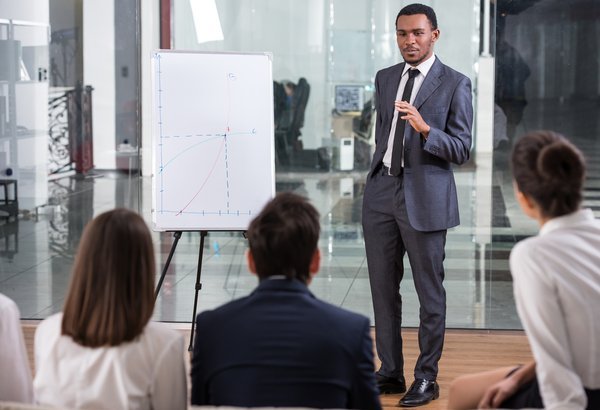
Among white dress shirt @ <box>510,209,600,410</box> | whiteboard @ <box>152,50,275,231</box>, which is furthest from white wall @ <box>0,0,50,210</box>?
white dress shirt @ <box>510,209,600,410</box>

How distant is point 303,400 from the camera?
2.14 meters

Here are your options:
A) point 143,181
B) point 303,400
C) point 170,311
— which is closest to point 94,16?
point 143,181

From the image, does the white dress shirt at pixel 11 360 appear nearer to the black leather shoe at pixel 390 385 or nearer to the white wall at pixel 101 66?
the black leather shoe at pixel 390 385

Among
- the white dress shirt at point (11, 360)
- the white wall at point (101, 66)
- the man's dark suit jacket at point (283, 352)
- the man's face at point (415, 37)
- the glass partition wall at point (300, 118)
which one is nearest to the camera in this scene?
the man's dark suit jacket at point (283, 352)

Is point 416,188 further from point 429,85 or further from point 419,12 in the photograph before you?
point 419,12

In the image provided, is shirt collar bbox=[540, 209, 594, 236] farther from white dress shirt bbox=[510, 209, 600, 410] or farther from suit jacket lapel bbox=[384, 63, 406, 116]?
suit jacket lapel bbox=[384, 63, 406, 116]

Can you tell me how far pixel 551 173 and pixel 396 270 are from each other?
1680 mm

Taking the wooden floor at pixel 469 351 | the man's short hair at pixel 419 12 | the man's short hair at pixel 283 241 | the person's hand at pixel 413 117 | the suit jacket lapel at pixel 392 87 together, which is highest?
the man's short hair at pixel 419 12

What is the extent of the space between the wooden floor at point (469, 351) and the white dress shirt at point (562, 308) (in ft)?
5.53

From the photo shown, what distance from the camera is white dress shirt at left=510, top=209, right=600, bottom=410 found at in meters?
2.23

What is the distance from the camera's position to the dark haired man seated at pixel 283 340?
2145 mm

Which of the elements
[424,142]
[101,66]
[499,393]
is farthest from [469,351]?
[101,66]

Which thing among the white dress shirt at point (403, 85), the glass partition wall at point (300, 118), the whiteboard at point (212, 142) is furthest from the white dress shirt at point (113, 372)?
the glass partition wall at point (300, 118)

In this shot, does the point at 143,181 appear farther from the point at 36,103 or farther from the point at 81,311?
the point at 81,311
